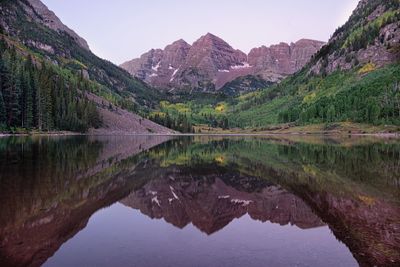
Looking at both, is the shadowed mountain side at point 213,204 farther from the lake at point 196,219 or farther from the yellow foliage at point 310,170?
the yellow foliage at point 310,170

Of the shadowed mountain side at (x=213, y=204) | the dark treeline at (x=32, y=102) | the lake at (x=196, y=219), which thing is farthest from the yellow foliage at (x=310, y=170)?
the dark treeline at (x=32, y=102)

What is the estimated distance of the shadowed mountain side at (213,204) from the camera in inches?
795

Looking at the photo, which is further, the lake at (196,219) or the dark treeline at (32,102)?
the dark treeline at (32,102)

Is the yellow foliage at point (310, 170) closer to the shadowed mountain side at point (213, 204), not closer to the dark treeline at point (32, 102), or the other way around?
the shadowed mountain side at point (213, 204)

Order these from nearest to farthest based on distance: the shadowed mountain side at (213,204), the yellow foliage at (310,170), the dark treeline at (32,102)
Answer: the shadowed mountain side at (213,204), the yellow foliage at (310,170), the dark treeline at (32,102)

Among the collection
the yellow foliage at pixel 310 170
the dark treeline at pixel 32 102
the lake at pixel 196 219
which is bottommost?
the lake at pixel 196 219

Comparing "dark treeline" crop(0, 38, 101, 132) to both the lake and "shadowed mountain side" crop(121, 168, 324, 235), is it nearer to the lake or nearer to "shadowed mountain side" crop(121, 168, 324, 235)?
the lake

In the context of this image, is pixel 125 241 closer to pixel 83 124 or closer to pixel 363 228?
pixel 363 228

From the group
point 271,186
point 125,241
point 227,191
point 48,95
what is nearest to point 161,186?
point 227,191

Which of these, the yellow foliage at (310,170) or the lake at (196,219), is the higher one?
the yellow foliage at (310,170)

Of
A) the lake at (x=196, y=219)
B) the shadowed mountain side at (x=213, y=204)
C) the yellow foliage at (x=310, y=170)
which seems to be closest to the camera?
the lake at (x=196, y=219)

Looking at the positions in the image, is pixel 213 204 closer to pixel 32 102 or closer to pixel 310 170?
pixel 310 170

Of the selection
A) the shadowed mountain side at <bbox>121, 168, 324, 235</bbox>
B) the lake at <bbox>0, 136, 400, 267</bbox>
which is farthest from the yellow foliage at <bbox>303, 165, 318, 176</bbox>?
the shadowed mountain side at <bbox>121, 168, 324, 235</bbox>

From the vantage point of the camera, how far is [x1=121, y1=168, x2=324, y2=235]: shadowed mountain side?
20.2 meters
